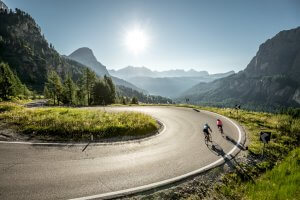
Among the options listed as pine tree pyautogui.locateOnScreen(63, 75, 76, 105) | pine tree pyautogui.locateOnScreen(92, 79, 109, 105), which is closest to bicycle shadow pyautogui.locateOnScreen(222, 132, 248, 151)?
pine tree pyautogui.locateOnScreen(92, 79, 109, 105)

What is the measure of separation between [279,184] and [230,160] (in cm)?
290

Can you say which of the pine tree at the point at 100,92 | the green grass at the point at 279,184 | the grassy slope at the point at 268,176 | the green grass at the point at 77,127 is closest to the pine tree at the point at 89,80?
the pine tree at the point at 100,92

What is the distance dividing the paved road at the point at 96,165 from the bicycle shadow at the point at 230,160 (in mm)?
70

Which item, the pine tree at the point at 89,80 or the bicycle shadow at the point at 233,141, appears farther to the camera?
the pine tree at the point at 89,80

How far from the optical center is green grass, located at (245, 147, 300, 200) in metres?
9.23

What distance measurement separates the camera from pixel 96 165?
10766 millimetres

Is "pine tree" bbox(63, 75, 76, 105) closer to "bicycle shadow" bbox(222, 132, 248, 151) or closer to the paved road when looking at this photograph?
the paved road

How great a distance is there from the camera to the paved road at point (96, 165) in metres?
8.33

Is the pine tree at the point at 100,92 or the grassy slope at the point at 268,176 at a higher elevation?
the pine tree at the point at 100,92

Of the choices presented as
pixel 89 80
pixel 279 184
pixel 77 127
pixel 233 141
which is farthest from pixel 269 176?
pixel 89 80

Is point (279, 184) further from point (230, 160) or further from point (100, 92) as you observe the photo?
point (100, 92)

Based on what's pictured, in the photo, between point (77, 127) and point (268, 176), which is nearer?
point (268, 176)

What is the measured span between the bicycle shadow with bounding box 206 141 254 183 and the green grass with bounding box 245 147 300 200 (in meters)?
0.71

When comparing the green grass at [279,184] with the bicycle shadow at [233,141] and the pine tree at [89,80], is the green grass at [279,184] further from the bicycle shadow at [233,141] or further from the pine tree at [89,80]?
the pine tree at [89,80]
